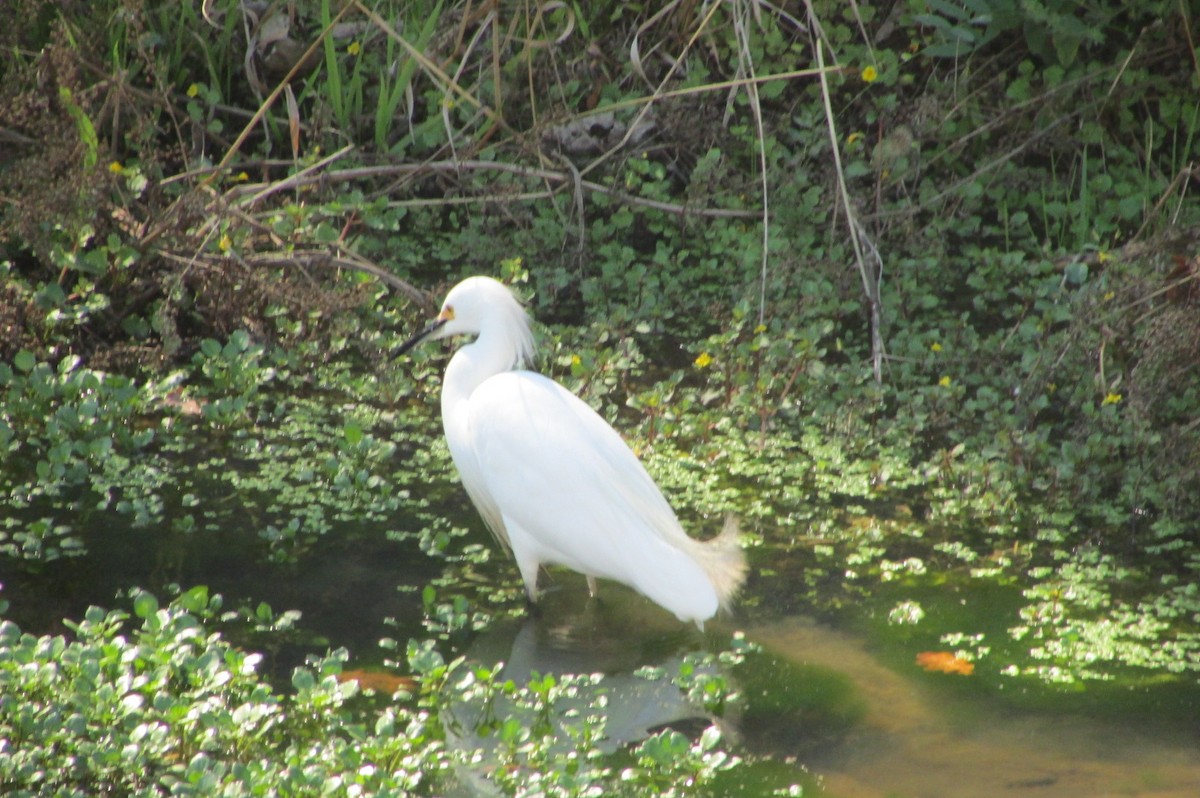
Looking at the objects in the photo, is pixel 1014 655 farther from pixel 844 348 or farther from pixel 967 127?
pixel 967 127

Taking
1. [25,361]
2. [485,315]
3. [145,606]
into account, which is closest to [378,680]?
[145,606]

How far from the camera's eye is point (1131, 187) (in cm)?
624

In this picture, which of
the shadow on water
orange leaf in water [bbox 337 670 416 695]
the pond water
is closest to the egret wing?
the pond water

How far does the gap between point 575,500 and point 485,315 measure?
2.27 feet

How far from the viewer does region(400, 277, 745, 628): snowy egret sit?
338cm

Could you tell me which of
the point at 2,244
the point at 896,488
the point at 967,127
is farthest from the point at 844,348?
the point at 2,244

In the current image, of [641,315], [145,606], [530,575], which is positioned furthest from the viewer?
[641,315]

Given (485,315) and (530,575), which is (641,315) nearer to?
(485,315)

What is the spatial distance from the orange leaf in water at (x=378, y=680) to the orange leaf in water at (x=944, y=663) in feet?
3.99

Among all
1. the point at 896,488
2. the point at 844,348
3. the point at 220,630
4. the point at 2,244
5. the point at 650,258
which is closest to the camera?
the point at 220,630

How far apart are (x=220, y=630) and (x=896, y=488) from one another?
2043 millimetres

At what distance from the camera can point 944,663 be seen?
3.29 metres

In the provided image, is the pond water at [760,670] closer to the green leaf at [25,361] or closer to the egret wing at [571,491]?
the egret wing at [571,491]

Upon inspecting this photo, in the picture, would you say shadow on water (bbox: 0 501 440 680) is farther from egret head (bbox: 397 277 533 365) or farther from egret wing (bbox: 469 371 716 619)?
egret head (bbox: 397 277 533 365)
